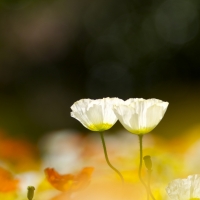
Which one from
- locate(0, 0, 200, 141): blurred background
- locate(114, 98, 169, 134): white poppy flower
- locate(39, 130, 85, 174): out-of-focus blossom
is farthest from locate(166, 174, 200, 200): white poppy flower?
locate(0, 0, 200, 141): blurred background

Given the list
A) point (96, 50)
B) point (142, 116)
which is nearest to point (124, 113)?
point (142, 116)

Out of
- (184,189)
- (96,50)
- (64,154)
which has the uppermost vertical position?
(96,50)

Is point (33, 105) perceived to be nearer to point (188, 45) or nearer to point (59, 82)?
point (59, 82)

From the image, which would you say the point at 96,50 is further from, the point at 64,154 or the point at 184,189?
the point at 184,189

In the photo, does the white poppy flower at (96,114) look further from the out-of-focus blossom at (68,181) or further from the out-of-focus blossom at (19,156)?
the out-of-focus blossom at (19,156)

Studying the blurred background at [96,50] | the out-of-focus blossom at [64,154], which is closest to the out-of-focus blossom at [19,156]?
the out-of-focus blossom at [64,154]
